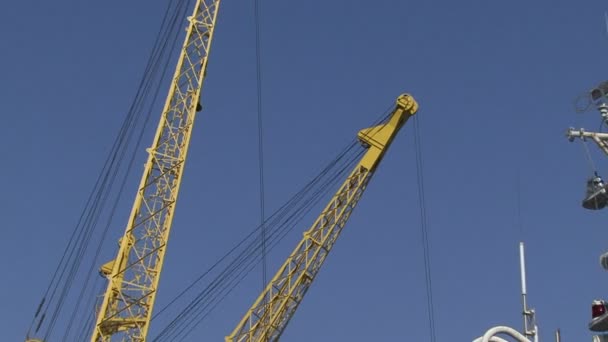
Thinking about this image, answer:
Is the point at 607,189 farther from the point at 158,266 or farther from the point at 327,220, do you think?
the point at 327,220

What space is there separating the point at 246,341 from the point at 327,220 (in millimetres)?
A: 10094

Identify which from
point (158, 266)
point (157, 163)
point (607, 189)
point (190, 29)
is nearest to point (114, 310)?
point (158, 266)

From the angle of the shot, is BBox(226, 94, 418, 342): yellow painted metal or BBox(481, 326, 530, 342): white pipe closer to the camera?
BBox(481, 326, 530, 342): white pipe

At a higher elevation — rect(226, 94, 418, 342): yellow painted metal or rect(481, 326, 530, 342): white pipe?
rect(226, 94, 418, 342): yellow painted metal

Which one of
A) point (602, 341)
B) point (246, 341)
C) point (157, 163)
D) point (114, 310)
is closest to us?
point (602, 341)

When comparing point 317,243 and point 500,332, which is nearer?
point 500,332

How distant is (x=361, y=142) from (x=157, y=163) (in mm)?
17184

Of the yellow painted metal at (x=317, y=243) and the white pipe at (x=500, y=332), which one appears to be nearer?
the white pipe at (x=500, y=332)

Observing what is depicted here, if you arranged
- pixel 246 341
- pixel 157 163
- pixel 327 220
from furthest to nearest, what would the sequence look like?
pixel 327 220, pixel 246 341, pixel 157 163

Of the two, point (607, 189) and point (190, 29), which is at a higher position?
point (190, 29)

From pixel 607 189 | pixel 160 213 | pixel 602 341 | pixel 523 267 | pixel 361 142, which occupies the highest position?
pixel 361 142

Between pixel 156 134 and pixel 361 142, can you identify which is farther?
pixel 361 142

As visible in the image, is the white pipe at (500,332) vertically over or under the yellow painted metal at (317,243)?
under

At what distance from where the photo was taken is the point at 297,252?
6550 cm
